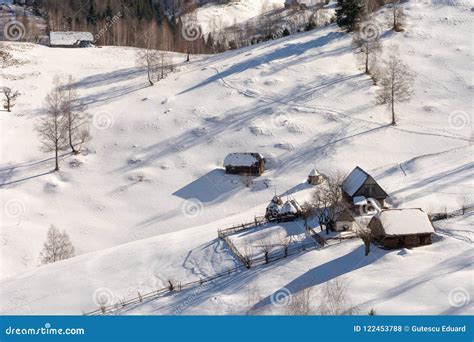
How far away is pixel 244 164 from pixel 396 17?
42443 millimetres

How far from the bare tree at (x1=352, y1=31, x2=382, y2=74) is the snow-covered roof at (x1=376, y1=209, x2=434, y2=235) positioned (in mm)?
36040

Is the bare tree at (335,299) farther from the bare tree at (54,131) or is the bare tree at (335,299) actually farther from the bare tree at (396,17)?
the bare tree at (396,17)

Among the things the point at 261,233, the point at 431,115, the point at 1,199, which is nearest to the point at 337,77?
the point at 431,115

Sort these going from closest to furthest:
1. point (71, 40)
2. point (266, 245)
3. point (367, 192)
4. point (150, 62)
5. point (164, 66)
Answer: point (266, 245) < point (367, 192) < point (150, 62) < point (164, 66) < point (71, 40)

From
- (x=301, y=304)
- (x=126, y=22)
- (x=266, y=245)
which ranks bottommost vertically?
(x=266, y=245)

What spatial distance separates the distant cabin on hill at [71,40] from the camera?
298ft

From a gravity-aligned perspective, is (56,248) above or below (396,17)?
below

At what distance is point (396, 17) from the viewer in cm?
7819

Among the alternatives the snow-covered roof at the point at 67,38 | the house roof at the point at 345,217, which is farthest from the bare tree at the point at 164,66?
the house roof at the point at 345,217

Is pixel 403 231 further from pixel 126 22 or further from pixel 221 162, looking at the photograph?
pixel 126 22

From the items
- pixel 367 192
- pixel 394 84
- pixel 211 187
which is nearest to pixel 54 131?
pixel 211 187

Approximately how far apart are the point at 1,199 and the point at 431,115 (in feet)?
152

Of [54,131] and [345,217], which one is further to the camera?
[54,131]

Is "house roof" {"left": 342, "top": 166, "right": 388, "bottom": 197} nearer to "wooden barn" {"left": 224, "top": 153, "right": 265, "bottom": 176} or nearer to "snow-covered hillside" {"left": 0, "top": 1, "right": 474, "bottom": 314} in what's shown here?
"snow-covered hillside" {"left": 0, "top": 1, "right": 474, "bottom": 314}
